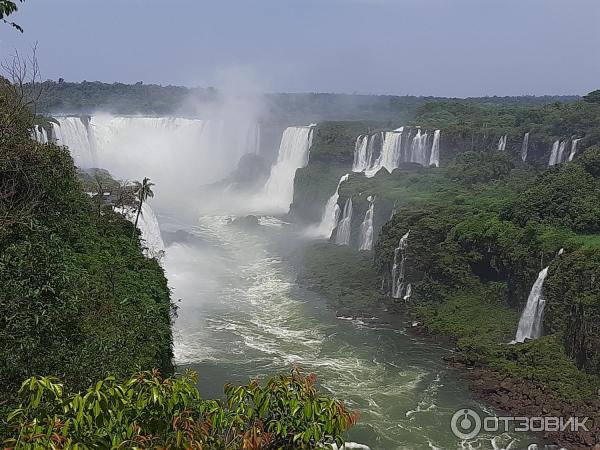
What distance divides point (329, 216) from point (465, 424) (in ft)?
98.3

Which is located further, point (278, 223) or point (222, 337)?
point (278, 223)

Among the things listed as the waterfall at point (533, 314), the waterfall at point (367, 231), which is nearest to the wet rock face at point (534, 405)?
the waterfall at point (533, 314)

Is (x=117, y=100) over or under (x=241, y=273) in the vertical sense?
over

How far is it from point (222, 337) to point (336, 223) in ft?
66.5

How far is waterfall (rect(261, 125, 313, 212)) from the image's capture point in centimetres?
5806

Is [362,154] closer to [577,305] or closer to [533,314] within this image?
[533,314]

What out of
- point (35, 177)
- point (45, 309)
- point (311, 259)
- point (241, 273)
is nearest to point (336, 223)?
point (311, 259)

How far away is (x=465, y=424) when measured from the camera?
19266 mm

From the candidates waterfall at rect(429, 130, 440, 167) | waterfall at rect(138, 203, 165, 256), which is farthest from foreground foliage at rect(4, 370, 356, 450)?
waterfall at rect(429, 130, 440, 167)

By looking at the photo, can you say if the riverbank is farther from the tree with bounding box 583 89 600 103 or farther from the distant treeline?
the distant treeline

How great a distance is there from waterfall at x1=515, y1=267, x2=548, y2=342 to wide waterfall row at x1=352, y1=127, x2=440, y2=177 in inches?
1037

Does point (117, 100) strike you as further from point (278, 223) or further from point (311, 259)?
point (311, 259)

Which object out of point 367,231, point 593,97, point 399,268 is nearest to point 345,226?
point 367,231

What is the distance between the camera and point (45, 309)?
9.82 m
